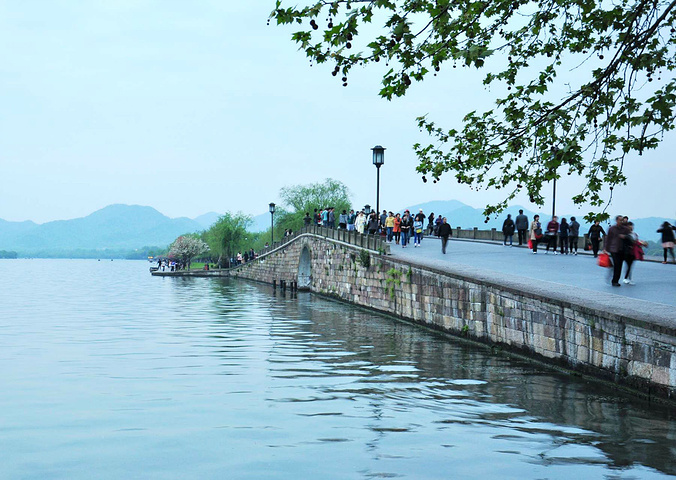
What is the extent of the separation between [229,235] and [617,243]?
276ft

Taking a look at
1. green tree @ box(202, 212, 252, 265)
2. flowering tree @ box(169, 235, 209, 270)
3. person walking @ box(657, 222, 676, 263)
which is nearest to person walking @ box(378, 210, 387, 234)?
person walking @ box(657, 222, 676, 263)

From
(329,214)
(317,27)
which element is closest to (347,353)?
(317,27)

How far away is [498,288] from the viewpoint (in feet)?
54.0

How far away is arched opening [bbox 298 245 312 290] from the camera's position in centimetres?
4797

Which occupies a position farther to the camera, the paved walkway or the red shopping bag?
the red shopping bag

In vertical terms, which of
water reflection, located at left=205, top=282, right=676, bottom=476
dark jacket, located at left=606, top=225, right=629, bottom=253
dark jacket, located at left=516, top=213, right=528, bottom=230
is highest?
dark jacket, located at left=516, top=213, right=528, bottom=230

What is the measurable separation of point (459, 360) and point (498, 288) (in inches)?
73.1

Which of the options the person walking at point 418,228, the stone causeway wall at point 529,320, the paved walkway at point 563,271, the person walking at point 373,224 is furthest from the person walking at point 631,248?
the person walking at point 373,224

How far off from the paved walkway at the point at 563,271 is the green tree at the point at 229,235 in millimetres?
68755

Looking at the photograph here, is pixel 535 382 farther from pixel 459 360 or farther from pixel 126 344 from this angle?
pixel 126 344

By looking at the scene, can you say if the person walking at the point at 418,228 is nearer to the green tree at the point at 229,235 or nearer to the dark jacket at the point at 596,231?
the dark jacket at the point at 596,231

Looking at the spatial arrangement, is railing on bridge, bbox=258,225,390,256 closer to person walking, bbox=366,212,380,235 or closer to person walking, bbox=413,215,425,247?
person walking, bbox=366,212,380,235

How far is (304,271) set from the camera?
49.4 meters

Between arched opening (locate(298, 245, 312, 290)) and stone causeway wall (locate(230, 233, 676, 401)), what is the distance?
1598 centimetres
